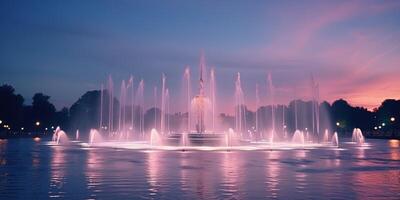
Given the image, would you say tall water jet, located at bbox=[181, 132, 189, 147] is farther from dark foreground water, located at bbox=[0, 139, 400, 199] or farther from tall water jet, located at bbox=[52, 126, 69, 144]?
dark foreground water, located at bbox=[0, 139, 400, 199]

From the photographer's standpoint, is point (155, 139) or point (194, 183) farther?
point (155, 139)

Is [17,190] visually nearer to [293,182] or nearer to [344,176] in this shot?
[293,182]

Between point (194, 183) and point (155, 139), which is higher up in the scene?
point (155, 139)

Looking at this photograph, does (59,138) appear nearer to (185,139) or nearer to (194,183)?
(185,139)

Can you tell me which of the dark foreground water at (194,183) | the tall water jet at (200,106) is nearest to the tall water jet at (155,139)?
the tall water jet at (200,106)

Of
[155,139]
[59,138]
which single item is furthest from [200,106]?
[59,138]

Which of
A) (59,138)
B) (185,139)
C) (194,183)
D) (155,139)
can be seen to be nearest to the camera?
(194,183)

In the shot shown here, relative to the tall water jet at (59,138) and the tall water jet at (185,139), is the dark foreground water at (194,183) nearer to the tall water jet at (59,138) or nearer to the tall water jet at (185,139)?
the tall water jet at (185,139)

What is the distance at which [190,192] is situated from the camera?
1450cm

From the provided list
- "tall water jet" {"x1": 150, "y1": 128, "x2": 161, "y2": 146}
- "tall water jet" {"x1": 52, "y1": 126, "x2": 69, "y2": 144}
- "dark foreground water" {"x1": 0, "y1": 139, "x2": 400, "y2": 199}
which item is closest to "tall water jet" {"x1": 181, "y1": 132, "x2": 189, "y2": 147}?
"tall water jet" {"x1": 150, "y1": 128, "x2": 161, "y2": 146}

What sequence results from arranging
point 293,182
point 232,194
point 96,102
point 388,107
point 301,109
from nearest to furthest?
point 232,194 < point 293,182 < point 388,107 < point 96,102 < point 301,109

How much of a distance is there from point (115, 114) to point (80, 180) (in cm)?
15127

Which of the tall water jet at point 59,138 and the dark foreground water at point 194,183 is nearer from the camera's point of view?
the dark foreground water at point 194,183

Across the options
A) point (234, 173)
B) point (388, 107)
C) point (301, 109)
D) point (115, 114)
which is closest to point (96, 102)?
point (115, 114)
